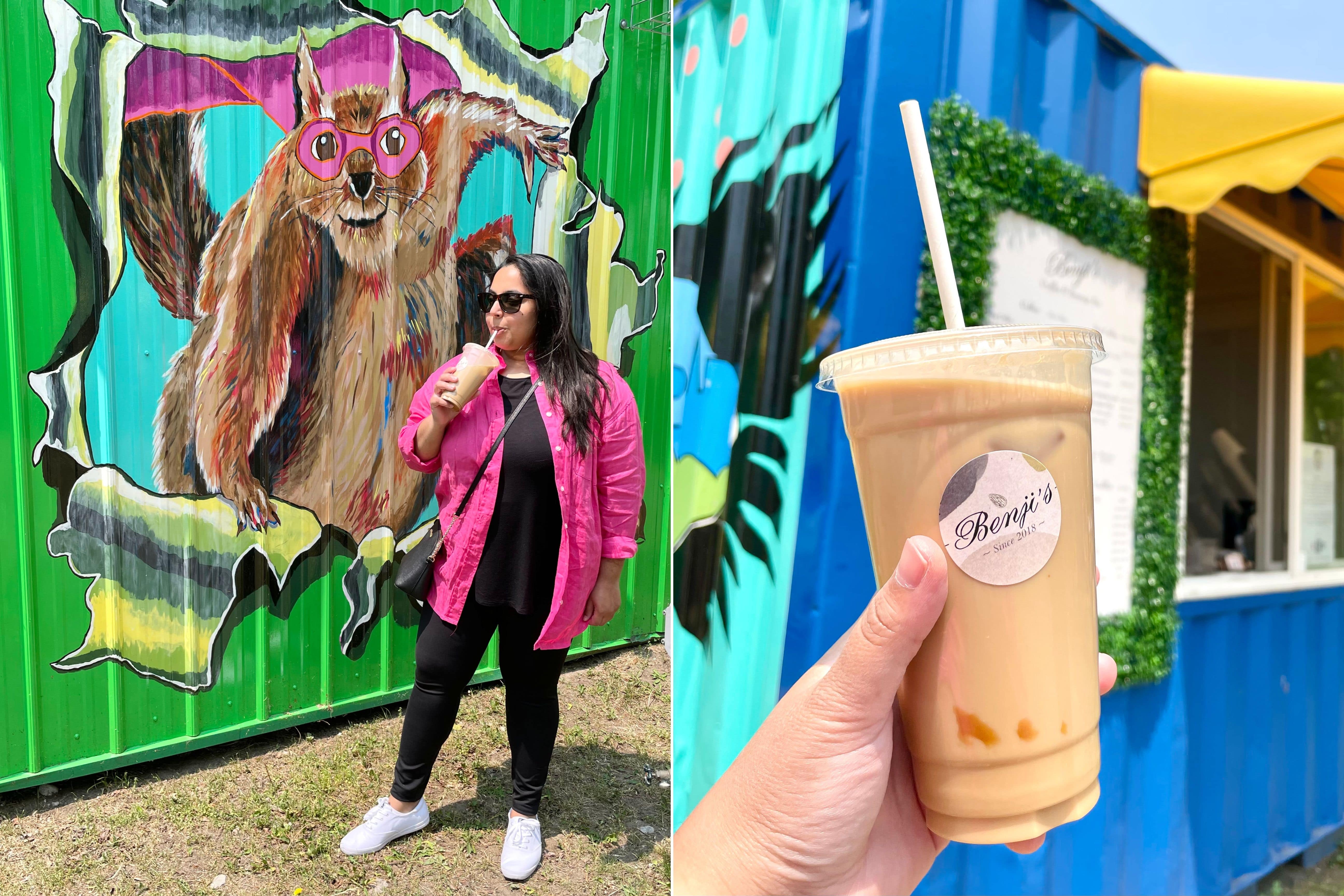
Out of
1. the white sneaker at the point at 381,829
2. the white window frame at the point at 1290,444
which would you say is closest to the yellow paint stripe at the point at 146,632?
the white sneaker at the point at 381,829

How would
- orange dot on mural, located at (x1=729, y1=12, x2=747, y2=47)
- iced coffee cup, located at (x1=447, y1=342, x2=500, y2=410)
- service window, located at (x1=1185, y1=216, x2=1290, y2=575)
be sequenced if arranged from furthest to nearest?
service window, located at (x1=1185, y1=216, x2=1290, y2=575), orange dot on mural, located at (x1=729, y1=12, x2=747, y2=47), iced coffee cup, located at (x1=447, y1=342, x2=500, y2=410)

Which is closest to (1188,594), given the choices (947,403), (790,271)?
(790,271)

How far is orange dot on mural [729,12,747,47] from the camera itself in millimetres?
2367

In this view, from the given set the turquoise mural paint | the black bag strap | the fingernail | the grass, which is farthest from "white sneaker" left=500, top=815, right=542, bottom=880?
the grass

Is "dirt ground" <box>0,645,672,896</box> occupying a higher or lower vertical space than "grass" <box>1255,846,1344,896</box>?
higher

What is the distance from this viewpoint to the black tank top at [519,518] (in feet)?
7.96

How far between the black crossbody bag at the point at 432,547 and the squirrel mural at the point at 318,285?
945 mm

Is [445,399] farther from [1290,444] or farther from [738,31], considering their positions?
[1290,444]

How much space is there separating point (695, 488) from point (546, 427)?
0.46 meters

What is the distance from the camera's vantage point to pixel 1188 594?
3146 millimetres

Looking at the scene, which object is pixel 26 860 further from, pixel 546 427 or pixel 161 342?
pixel 546 427

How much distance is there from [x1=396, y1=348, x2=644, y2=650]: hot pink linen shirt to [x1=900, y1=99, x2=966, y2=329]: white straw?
1304 mm

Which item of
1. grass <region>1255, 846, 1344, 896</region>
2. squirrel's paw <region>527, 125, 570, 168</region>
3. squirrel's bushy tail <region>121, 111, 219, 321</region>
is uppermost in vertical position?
squirrel's paw <region>527, 125, 570, 168</region>

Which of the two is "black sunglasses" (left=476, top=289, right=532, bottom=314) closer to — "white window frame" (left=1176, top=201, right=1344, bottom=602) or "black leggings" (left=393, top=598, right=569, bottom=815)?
"black leggings" (left=393, top=598, right=569, bottom=815)
